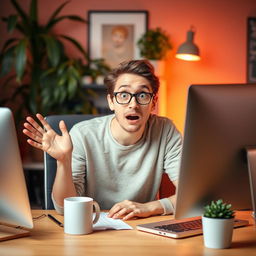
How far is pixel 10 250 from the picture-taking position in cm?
130

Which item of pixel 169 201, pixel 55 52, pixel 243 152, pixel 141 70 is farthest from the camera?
pixel 55 52

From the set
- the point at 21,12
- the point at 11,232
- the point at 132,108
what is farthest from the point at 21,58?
the point at 11,232

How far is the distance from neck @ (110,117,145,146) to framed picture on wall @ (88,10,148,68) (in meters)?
2.86

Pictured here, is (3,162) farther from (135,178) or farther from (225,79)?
(225,79)

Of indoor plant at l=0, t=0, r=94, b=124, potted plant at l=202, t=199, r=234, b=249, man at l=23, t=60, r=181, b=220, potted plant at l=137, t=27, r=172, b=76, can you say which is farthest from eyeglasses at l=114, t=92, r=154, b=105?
potted plant at l=137, t=27, r=172, b=76

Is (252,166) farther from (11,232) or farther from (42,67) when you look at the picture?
(42,67)

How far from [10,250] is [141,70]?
909 mm

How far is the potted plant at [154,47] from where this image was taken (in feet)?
15.3

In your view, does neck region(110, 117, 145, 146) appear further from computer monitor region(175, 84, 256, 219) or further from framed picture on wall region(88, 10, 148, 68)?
framed picture on wall region(88, 10, 148, 68)

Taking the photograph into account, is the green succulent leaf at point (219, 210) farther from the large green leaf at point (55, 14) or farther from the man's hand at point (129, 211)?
the large green leaf at point (55, 14)

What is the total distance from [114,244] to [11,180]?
31 cm

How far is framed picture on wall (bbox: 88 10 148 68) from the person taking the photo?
4.83m

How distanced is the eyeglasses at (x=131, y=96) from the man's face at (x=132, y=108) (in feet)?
0.04

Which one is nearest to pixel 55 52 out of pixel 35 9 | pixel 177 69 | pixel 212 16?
pixel 35 9
